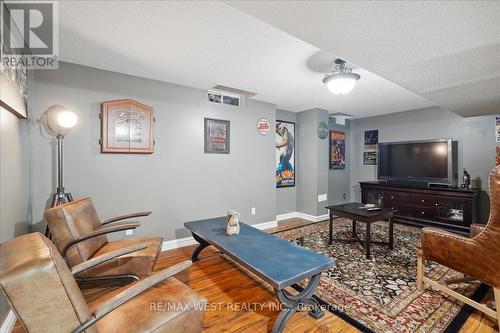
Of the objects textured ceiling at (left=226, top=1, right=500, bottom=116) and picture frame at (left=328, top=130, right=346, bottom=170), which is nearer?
textured ceiling at (left=226, top=1, right=500, bottom=116)

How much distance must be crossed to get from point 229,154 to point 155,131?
1207 millimetres

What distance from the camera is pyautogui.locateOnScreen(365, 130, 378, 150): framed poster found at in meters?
5.56

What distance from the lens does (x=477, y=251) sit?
5.59 feet

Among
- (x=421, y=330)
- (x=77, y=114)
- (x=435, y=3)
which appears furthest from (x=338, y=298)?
(x=77, y=114)

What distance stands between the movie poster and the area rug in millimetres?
2504

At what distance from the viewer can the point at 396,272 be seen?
2.54 metres

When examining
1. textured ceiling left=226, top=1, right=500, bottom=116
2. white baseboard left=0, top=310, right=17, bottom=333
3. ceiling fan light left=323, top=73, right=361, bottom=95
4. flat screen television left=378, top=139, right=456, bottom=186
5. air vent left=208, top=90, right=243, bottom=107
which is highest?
air vent left=208, top=90, right=243, bottom=107

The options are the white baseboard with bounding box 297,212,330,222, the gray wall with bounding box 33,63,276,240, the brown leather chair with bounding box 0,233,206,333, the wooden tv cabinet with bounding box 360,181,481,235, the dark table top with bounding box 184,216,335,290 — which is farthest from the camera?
the white baseboard with bounding box 297,212,330,222

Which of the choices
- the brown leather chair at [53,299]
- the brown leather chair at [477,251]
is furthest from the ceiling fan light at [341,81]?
the brown leather chair at [53,299]

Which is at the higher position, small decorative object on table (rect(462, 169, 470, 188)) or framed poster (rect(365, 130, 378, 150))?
framed poster (rect(365, 130, 378, 150))

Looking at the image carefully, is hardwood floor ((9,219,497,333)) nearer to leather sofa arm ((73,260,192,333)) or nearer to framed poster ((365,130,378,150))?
leather sofa arm ((73,260,192,333))

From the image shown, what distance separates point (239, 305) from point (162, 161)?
213cm

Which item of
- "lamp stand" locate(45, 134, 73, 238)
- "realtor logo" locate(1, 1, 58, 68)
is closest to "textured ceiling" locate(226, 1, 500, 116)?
"realtor logo" locate(1, 1, 58, 68)

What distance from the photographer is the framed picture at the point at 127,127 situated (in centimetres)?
284
